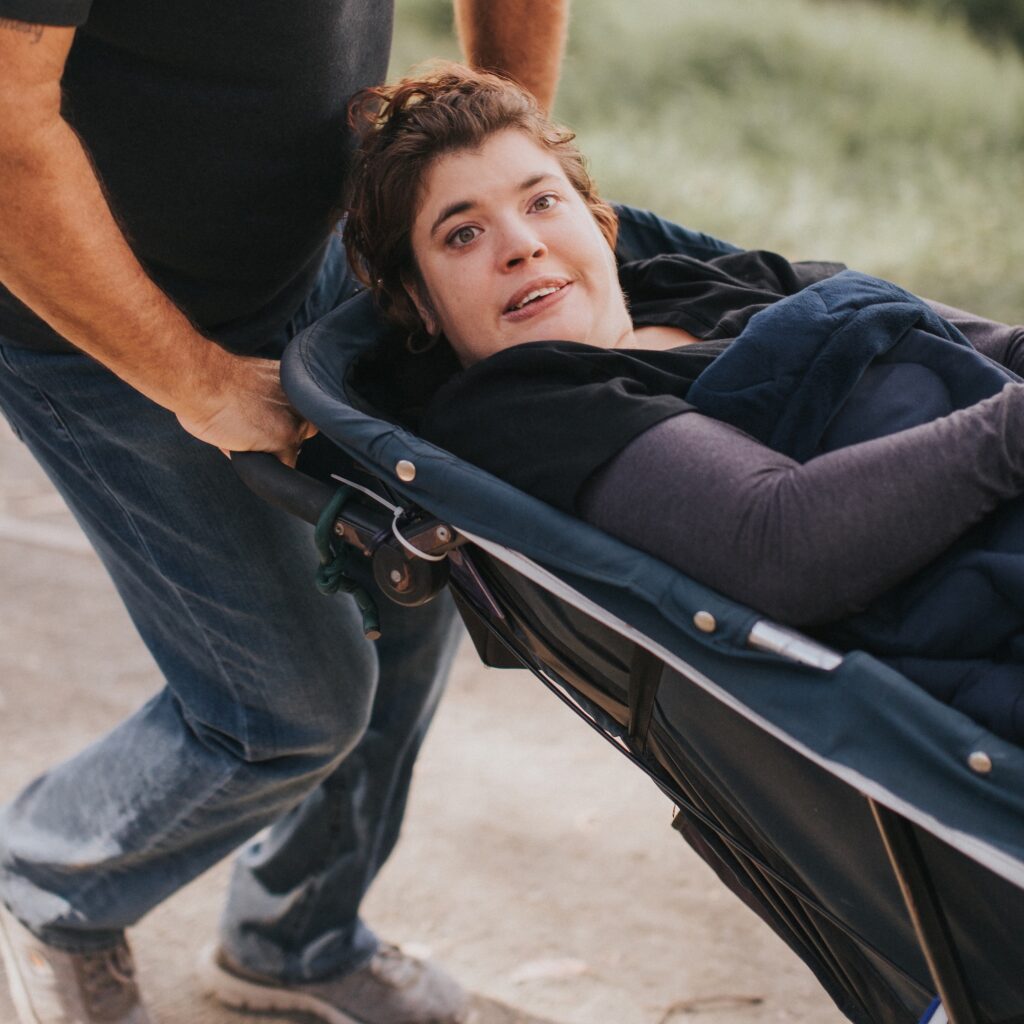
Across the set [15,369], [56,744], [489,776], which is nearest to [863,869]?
[15,369]

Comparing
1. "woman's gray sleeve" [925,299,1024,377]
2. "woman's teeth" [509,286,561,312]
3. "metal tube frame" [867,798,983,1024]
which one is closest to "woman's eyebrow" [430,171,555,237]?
"woman's teeth" [509,286,561,312]

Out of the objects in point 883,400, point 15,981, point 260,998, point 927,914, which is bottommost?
point 260,998

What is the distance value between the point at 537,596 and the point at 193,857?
1010mm

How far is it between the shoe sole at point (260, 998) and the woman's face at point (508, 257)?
1.32 meters

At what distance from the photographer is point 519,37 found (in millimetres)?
2576

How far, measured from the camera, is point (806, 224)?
7.25 m

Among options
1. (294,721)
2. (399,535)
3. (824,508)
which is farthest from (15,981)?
(824,508)

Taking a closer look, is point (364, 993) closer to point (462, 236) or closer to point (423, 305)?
point (423, 305)

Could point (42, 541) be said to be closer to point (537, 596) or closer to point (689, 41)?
point (537, 596)

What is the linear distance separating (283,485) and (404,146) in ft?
2.04

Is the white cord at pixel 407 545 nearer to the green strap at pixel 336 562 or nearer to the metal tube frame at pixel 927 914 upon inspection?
the green strap at pixel 336 562

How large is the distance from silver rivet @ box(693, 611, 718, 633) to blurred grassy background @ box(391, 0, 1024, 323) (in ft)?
17.1

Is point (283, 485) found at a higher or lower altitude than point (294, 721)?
higher

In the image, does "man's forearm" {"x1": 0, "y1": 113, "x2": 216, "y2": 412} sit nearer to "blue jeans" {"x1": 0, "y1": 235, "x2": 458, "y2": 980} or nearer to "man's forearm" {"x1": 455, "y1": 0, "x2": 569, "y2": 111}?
"blue jeans" {"x1": 0, "y1": 235, "x2": 458, "y2": 980}
